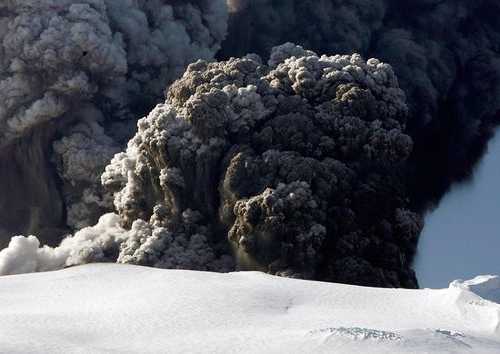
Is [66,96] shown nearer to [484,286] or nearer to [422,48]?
[422,48]

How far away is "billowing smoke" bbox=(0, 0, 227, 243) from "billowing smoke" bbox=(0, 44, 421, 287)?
321 cm

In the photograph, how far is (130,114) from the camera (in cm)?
3188

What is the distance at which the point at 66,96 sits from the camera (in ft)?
98.8

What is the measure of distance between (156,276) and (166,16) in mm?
15825

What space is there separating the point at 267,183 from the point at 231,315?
27.5 ft

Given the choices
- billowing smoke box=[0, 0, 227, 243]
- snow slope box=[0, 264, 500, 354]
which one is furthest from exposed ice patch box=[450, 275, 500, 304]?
billowing smoke box=[0, 0, 227, 243]

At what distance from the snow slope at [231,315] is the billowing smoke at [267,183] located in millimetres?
5029

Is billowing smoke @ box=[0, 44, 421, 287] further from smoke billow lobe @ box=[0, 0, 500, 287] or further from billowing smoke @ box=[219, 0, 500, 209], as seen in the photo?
billowing smoke @ box=[219, 0, 500, 209]

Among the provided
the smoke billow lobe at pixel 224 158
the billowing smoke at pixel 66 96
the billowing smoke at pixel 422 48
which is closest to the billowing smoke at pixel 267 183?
the smoke billow lobe at pixel 224 158

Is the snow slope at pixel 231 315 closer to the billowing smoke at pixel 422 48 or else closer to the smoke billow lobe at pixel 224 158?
the smoke billow lobe at pixel 224 158

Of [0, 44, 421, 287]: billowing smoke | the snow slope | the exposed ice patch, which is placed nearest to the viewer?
the snow slope

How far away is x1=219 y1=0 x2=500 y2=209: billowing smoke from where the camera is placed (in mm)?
36594

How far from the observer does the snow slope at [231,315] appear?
14172mm

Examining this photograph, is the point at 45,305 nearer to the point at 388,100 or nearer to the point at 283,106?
the point at 283,106
